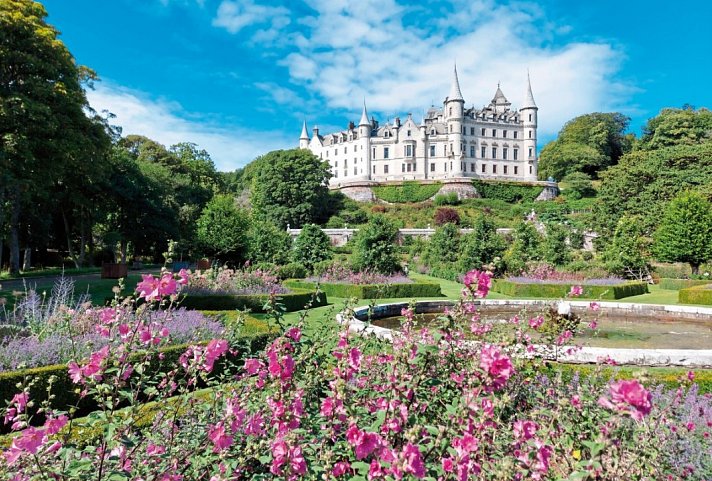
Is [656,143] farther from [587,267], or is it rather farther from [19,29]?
[19,29]

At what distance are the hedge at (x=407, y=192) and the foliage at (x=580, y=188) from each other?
1839 centimetres

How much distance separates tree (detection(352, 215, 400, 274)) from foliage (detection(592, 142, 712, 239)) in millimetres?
22646

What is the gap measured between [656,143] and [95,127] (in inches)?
2320

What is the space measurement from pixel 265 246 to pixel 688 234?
22.8 metres

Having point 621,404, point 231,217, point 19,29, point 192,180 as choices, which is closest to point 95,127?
point 19,29

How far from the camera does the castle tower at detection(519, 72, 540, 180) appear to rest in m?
74.3

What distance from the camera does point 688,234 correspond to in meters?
26.1

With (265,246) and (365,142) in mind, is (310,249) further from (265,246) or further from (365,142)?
(365,142)

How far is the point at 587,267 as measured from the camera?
24750 mm

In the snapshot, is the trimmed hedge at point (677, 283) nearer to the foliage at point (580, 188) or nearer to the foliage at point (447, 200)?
the foliage at point (447, 200)

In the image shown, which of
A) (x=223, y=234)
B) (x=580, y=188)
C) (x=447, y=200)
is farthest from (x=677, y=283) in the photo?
(x=580, y=188)

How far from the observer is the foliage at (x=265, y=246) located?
23.2 metres

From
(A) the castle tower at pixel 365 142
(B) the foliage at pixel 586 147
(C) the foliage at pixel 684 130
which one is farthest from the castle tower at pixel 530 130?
(A) the castle tower at pixel 365 142

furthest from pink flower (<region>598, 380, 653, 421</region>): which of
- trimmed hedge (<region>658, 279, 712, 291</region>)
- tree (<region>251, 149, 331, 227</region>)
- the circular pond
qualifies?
tree (<region>251, 149, 331, 227</region>)
